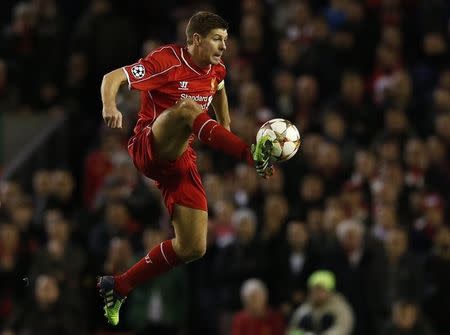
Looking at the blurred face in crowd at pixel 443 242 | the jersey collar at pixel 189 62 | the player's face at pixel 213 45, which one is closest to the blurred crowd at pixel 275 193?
the blurred face in crowd at pixel 443 242

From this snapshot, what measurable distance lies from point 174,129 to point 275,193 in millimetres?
4769

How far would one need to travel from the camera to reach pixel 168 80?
9.20 m

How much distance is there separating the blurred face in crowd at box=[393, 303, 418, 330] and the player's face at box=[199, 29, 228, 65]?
4.34m

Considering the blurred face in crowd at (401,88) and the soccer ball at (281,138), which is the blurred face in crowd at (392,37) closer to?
the blurred face in crowd at (401,88)

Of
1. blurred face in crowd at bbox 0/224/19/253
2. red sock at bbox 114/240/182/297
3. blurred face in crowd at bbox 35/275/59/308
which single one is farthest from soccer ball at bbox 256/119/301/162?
blurred face in crowd at bbox 0/224/19/253

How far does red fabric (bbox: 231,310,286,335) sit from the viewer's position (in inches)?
512

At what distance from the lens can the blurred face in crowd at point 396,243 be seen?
41.8 ft

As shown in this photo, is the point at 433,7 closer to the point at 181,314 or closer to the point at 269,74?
the point at 269,74

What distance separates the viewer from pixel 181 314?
13461 millimetres

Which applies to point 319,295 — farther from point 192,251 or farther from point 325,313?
point 192,251

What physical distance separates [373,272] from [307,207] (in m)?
1.11

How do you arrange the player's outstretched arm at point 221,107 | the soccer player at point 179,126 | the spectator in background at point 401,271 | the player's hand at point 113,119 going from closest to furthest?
the player's hand at point 113,119
the soccer player at point 179,126
the player's outstretched arm at point 221,107
the spectator in background at point 401,271

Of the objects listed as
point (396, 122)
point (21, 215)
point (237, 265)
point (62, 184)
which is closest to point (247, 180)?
point (237, 265)

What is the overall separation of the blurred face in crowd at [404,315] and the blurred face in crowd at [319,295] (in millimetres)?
682
